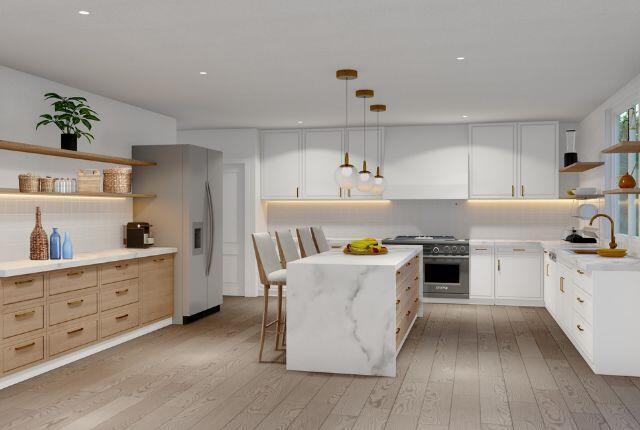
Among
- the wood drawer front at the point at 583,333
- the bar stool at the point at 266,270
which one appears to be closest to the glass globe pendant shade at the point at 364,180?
the bar stool at the point at 266,270

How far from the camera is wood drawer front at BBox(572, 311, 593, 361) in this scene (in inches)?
178

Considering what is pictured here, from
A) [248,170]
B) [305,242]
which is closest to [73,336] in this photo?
[305,242]

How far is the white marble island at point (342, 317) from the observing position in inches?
172

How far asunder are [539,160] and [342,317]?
4487 mm

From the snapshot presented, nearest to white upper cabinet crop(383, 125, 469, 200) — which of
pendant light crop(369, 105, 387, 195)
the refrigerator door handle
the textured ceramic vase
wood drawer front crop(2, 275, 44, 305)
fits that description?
pendant light crop(369, 105, 387, 195)

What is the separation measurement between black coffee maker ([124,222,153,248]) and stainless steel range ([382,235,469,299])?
3.19 meters

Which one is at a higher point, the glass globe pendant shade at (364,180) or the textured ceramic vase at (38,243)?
the glass globe pendant shade at (364,180)

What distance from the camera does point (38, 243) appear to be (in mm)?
4836

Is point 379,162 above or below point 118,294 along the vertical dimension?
above

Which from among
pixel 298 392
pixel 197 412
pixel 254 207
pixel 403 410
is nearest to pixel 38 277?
pixel 197 412

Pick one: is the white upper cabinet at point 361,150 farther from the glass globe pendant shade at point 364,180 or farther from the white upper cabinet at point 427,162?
the glass globe pendant shade at point 364,180

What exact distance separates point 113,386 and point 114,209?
2.53 meters

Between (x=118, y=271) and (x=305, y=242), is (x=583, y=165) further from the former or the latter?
(x=118, y=271)

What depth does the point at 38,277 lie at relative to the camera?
4.45 m
